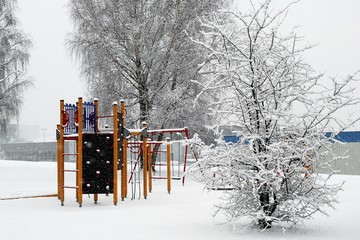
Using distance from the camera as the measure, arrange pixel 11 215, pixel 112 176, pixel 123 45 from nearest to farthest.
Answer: pixel 11 215 → pixel 112 176 → pixel 123 45

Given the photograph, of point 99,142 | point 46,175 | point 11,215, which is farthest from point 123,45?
point 11,215

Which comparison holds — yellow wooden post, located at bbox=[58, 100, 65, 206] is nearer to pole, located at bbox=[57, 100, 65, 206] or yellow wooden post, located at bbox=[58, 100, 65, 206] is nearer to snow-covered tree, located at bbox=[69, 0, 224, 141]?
pole, located at bbox=[57, 100, 65, 206]

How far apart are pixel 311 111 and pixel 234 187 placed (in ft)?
4.37

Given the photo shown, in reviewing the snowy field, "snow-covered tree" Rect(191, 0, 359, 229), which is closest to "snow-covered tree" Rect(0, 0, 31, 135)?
the snowy field

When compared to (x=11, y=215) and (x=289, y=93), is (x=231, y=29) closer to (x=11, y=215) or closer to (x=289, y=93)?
(x=289, y=93)

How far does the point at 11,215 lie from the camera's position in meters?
8.25

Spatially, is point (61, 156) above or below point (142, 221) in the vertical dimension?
above

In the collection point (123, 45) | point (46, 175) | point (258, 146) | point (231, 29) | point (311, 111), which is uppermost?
point (123, 45)

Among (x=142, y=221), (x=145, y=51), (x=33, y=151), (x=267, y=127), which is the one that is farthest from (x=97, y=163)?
(x=33, y=151)

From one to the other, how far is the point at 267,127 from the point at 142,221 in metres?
2.45

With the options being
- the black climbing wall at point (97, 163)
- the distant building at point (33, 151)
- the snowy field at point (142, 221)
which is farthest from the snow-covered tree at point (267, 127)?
the distant building at point (33, 151)

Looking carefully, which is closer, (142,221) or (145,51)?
(142,221)

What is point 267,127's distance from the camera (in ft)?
20.2

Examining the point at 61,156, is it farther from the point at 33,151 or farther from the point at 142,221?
the point at 33,151
